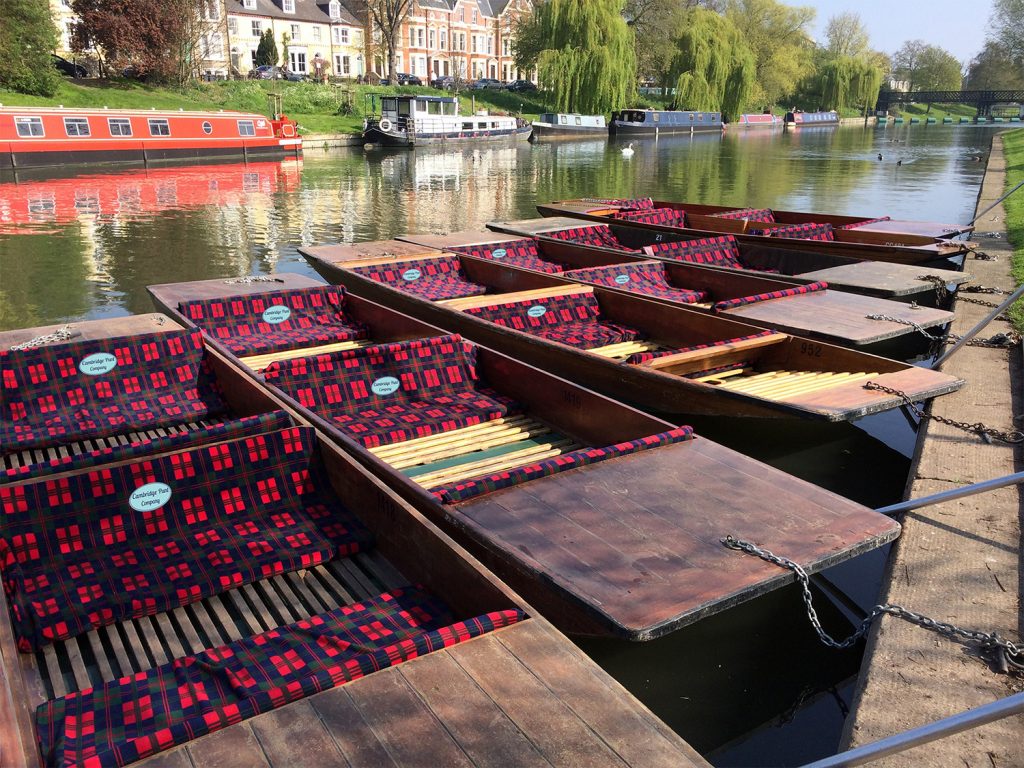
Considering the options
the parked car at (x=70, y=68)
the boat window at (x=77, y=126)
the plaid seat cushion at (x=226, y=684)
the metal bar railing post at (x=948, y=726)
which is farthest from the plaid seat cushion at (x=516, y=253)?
the parked car at (x=70, y=68)

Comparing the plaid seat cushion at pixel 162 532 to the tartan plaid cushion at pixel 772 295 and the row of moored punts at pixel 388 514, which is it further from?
the tartan plaid cushion at pixel 772 295

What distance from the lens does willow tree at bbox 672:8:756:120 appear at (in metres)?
39.8

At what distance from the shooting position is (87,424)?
4.66m

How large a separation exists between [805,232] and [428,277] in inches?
184

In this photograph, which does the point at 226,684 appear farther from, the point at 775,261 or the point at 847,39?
the point at 847,39

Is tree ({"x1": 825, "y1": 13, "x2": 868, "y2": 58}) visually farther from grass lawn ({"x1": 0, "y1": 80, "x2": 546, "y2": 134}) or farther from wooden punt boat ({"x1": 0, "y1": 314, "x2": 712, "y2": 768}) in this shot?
wooden punt boat ({"x1": 0, "y1": 314, "x2": 712, "y2": 768})

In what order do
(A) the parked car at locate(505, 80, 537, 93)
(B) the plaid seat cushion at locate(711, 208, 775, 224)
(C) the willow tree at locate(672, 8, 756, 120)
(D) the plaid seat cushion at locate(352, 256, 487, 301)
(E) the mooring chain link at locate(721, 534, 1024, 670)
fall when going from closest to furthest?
1. (E) the mooring chain link at locate(721, 534, 1024, 670)
2. (D) the plaid seat cushion at locate(352, 256, 487, 301)
3. (B) the plaid seat cushion at locate(711, 208, 775, 224)
4. (C) the willow tree at locate(672, 8, 756, 120)
5. (A) the parked car at locate(505, 80, 537, 93)

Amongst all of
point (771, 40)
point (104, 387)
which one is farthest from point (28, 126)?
point (771, 40)

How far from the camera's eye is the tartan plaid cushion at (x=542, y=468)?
336 centimetres

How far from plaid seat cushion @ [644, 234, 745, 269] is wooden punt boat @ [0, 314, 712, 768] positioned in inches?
223

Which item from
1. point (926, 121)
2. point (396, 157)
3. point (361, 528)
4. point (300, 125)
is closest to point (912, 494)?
point (361, 528)

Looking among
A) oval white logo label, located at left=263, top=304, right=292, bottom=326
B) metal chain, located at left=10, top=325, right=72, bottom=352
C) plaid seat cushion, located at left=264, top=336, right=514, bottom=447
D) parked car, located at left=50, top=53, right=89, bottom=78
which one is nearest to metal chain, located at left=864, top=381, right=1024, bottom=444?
plaid seat cushion, located at left=264, top=336, right=514, bottom=447

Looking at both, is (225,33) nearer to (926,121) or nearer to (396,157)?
(396,157)

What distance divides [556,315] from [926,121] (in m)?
80.4
